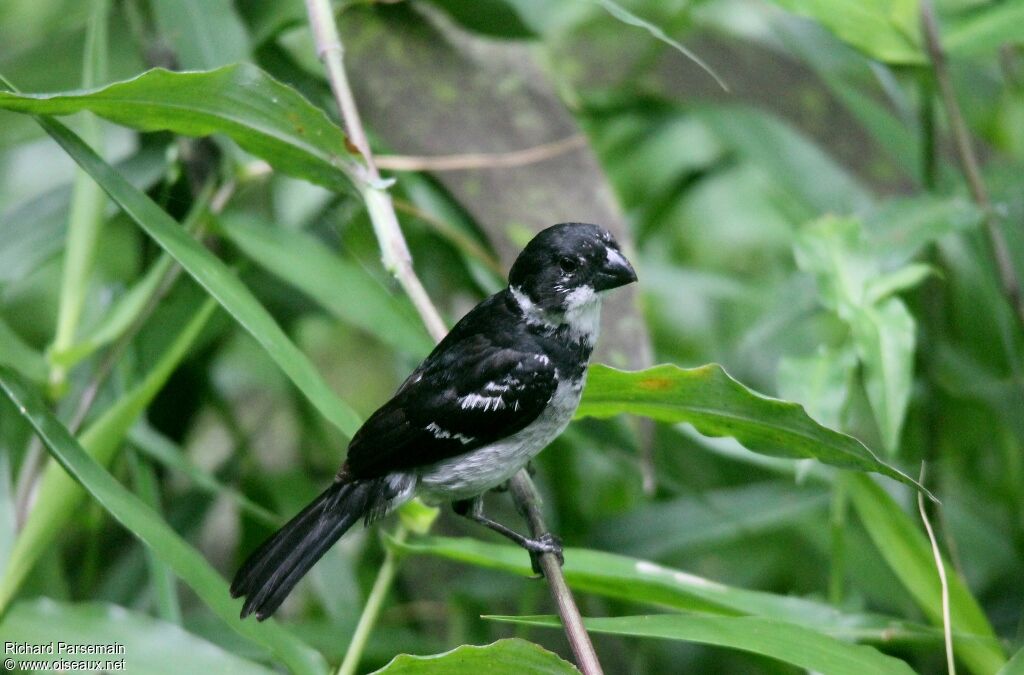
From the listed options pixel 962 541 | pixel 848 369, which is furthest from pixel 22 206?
pixel 962 541

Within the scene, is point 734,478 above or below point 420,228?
below

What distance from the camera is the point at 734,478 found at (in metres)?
3.28

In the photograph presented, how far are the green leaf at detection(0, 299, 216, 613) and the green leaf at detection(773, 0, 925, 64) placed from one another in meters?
1.74

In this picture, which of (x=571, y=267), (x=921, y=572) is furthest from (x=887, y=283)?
(x=571, y=267)

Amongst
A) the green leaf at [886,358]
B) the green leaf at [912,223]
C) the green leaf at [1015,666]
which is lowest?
the green leaf at [1015,666]

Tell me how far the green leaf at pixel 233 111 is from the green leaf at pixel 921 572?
1298 millimetres

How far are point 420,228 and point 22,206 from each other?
1.10 meters

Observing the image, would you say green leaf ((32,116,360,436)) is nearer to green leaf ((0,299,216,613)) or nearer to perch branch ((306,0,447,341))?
perch branch ((306,0,447,341))

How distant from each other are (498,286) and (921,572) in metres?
1.30

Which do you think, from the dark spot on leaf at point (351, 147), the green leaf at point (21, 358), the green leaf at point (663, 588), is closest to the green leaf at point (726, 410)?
the green leaf at point (663, 588)

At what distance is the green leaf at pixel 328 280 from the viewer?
8.02 ft

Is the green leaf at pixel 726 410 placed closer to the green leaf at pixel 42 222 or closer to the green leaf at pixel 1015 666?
the green leaf at pixel 1015 666

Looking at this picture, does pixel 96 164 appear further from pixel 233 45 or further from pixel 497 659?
pixel 497 659

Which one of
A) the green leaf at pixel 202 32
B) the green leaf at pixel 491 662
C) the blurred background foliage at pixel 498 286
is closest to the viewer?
the green leaf at pixel 491 662
